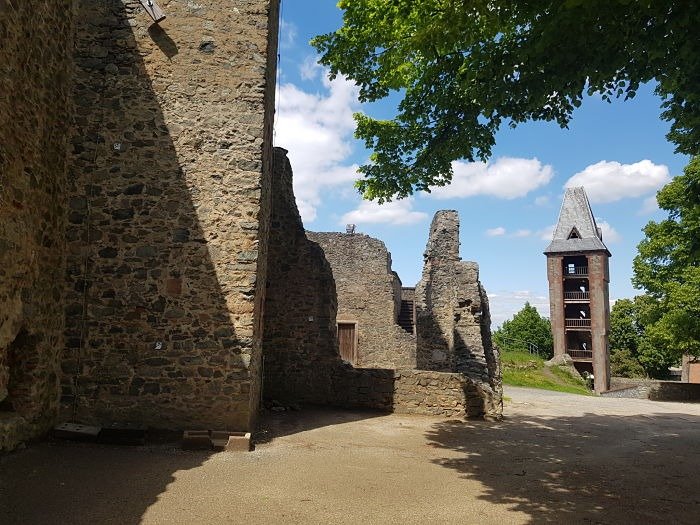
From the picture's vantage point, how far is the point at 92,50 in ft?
23.7

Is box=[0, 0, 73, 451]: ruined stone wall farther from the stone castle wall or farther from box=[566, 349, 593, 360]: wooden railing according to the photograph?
box=[566, 349, 593, 360]: wooden railing

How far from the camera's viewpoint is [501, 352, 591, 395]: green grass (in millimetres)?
27609

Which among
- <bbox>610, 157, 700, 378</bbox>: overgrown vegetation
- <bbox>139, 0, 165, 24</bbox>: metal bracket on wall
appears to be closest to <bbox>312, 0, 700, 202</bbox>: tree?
<bbox>139, 0, 165, 24</bbox>: metal bracket on wall

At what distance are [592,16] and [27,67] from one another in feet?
21.3

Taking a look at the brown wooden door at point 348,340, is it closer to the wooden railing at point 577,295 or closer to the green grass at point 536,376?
the green grass at point 536,376

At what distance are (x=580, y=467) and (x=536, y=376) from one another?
24488mm

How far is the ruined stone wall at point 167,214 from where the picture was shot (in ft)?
22.6

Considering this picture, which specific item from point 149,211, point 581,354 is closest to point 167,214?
point 149,211

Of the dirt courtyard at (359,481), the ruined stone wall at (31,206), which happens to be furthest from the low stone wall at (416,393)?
the ruined stone wall at (31,206)

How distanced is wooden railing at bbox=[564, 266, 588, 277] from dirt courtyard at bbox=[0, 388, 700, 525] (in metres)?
39.7

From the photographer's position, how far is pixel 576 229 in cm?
4653

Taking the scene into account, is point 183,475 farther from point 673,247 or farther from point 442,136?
point 673,247

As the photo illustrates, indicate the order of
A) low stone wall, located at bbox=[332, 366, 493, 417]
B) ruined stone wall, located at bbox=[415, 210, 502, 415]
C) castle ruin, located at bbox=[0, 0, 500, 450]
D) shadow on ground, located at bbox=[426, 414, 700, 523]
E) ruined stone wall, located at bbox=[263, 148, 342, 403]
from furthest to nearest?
ruined stone wall, located at bbox=[415, 210, 502, 415] → ruined stone wall, located at bbox=[263, 148, 342, 403] → low stone wall, located at bbox=[332, 366, 493, 417] → castle ruin, located at bbox=[0, 0, 500, 450] → shadow on ground, located at bbox=[426, 414, 700, 523]

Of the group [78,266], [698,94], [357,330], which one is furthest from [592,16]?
[357,330]
